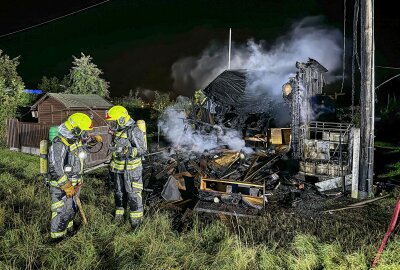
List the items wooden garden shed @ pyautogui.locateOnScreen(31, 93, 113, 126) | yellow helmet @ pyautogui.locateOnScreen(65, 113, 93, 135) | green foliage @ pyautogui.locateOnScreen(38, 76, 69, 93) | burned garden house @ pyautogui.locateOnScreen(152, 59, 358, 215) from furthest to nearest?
green foliage @ pyautogui.locateOnScreen(38, 76, 69, 93) < wooden garden shed @ pyautogui.locateOnScreen(31, 93, 113, 126) < burned garden house @ pyautogui.locateOnScreen(152, 59, 358, 215) < yellow helmet @ pyautogui.locateOnScreen(65, 113, 93, 135)

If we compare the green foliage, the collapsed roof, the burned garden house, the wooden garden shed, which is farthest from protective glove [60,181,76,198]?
the green foliage

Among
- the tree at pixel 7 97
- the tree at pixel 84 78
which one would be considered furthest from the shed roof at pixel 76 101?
the tree at pixel 84 78

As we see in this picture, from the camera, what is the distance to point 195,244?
5.43m

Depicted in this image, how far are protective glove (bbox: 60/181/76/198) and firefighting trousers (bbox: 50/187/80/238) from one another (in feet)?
0.47

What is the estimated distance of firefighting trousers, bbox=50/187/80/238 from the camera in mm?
5469

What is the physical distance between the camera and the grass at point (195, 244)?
4.70 m

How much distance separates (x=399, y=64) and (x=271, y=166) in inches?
616

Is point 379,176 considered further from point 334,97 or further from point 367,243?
point 334,97

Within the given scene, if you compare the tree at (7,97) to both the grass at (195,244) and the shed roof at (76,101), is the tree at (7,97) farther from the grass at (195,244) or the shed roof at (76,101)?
the grass at (195,244)

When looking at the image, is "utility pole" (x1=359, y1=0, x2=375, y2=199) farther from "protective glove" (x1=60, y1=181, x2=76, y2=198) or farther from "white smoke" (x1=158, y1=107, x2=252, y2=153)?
"protective glove" (x1=60, y1=181, x2=76, y2=198)

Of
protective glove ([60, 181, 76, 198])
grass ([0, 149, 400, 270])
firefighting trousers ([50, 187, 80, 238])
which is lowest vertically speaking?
grass ([0, 149, 400, 270])

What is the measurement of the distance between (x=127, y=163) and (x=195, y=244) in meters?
2.13

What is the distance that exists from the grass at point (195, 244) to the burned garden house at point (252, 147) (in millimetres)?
1313

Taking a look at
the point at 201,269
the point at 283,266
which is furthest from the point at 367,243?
the point at 201,269
